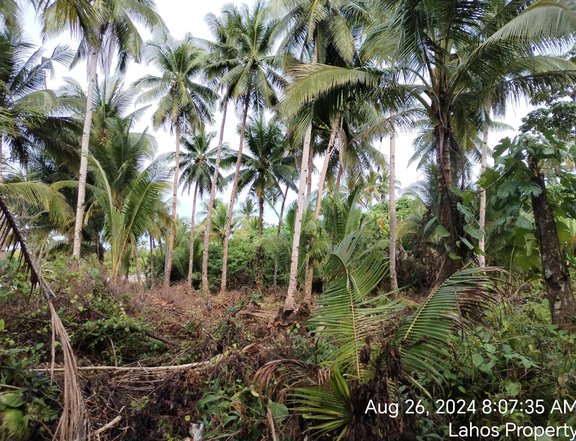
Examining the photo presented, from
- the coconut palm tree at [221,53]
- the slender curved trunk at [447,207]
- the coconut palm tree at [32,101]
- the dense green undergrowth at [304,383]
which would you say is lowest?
the dense green undergrowth at [304,383]

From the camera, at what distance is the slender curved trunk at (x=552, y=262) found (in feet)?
11.0

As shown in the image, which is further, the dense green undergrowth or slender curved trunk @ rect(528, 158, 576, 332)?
slender curved trunk @ rect(528, 158, 576, 332)

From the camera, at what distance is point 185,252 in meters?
23.7

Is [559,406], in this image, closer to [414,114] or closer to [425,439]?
[425,439]

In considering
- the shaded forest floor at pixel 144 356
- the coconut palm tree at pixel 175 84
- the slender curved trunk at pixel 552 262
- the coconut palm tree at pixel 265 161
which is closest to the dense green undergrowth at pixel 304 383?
the shaded forest floor at pixel 144 356

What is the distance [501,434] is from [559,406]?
0.40m

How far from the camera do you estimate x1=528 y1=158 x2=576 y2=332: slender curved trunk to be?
3.36 m

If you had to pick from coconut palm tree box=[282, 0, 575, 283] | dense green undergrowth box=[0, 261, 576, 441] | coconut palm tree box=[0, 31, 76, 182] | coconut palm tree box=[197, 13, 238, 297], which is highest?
coconut palm tree box=[197, 13, 238, 297]

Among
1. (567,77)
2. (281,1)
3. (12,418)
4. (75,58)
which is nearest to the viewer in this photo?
(12,418)

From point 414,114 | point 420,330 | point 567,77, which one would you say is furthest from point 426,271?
point 420,330

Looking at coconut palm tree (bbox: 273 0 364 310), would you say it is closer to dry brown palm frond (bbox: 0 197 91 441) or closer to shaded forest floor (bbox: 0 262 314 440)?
shaded forest floor (bbox: 0 262 314 440)

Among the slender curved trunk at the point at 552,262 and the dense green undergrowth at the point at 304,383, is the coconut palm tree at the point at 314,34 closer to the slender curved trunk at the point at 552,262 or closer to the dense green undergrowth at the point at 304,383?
the dense green undergrowth at the point at 304,383

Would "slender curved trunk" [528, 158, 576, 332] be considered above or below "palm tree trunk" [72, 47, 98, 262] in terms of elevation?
below

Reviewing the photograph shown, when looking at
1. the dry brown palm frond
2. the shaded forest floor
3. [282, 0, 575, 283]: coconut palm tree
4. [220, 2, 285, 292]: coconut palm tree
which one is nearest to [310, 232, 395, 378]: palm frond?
the shaded forest floor
